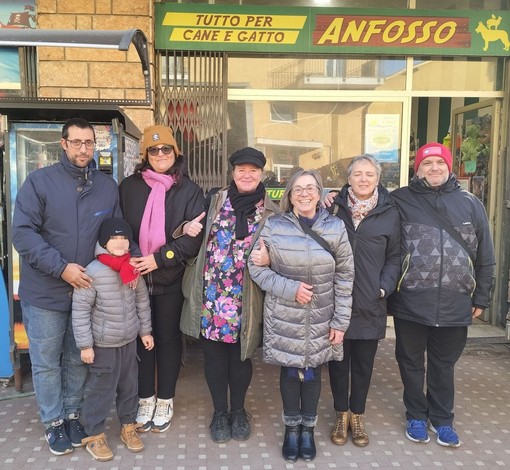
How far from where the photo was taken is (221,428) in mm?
3104

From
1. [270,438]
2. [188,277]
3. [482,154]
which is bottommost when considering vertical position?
[270,438]

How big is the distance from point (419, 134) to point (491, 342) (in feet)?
8.69

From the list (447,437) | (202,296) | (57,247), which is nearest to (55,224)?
(57,247)

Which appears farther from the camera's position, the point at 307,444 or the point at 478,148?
the point at 478,148

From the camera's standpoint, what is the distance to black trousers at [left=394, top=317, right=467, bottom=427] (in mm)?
3072

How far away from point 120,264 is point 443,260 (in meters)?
1.87

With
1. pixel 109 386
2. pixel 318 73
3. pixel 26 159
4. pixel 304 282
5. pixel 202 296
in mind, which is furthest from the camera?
pixel 318 73

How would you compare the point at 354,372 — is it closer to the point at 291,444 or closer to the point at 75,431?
the point at 291,444

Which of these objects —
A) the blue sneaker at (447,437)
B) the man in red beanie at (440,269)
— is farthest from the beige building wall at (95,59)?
the blue sneaker at (447,437)

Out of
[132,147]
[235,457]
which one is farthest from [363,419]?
[132,147]

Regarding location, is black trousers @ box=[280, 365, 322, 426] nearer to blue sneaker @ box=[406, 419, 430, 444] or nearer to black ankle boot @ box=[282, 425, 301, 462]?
black ankle boot @ box=[282, 425, 301, 462]

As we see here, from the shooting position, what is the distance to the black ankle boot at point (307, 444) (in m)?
2.89

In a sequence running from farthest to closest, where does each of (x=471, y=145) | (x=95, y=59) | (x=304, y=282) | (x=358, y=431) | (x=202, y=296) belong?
(x=471, y=145)
(x=95, y=59)
(x=358, y=431)
(x=202, y=296)
(x=304, y=282)

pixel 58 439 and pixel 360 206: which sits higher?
pixel 360 206
